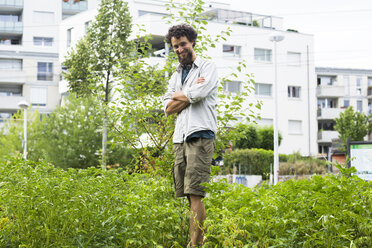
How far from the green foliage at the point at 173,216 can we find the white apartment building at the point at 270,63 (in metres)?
39.6

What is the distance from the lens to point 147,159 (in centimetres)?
745

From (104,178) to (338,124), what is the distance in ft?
150

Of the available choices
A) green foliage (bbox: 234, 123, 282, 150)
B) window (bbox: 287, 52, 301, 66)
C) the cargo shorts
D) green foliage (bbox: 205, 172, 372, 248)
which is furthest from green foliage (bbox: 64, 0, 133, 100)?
window (bbox: 287, 52, 301, 66)

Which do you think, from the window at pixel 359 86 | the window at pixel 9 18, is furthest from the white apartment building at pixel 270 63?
the window at pixel 359 86

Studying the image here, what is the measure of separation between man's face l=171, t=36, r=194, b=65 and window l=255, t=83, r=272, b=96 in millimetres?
41305

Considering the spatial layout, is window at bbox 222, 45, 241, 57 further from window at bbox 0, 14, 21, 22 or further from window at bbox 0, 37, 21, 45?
window at bbox 0, 14, 21, 22

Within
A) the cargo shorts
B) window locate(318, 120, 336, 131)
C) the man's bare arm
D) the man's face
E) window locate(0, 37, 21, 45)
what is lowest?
the cargo shorts

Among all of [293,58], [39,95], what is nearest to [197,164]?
[293,58]

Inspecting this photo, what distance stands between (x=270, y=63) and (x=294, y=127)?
18.4 ft

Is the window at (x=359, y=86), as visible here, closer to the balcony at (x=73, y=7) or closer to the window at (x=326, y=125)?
the window at (x=326, y=125)

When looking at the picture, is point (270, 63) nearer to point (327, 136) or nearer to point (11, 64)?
point (327, 136)

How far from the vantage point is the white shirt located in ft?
16.0

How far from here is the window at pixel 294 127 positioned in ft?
156

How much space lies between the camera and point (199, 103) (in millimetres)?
5008
